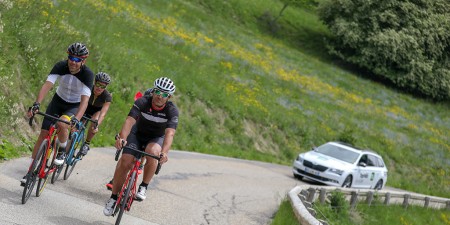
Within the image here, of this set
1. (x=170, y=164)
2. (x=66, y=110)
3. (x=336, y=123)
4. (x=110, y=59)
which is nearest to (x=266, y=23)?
(x=336, y=123)

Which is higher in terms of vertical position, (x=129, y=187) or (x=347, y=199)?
(x=129, y=187)

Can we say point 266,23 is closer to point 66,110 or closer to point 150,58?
point 150,58

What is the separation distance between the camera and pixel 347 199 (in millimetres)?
17844

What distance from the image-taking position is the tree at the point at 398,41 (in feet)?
169

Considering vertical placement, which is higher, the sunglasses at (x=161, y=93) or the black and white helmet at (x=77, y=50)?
the black and white helmet at (x=77, y=50)

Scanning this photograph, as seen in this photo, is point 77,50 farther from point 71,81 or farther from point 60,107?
point 60,107

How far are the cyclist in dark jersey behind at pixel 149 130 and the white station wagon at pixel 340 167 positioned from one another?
12918 mm

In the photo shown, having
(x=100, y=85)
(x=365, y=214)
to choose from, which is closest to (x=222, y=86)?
(x=365, y=214)

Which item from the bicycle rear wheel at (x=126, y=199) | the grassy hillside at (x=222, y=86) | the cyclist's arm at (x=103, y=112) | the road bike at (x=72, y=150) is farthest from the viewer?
the grassy hillside at (x=222, y=86)

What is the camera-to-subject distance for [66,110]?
31.6ft

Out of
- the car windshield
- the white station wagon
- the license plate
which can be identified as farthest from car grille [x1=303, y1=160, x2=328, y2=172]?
the car windshield

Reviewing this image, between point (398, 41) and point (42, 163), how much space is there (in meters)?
45.8

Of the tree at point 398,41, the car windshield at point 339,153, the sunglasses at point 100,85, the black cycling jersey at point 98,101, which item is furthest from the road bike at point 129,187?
the tree at point 398,41

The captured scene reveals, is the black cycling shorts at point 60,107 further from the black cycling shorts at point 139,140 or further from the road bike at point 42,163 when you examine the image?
the black cycling shorts at point 139,140
